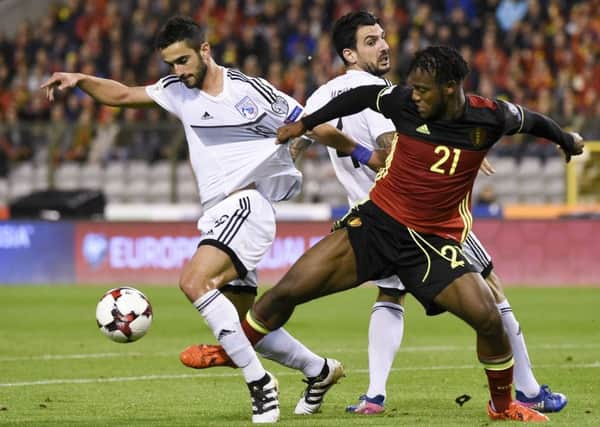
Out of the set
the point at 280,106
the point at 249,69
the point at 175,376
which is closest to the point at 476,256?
the point at 280,106

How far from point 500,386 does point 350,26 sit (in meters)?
2.56

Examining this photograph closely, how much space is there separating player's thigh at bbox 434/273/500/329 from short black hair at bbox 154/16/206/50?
2.15 m

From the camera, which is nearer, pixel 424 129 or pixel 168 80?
pixel 424 129

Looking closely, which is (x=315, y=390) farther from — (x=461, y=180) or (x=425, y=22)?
(x=425, y=22)

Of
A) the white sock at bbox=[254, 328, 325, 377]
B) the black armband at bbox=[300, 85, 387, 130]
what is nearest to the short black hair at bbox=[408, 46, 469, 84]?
the black armband at bbox=[300, 85, 387, 130]

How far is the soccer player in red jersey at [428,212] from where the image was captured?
761cm

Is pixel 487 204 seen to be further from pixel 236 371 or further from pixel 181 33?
pixel 181 33

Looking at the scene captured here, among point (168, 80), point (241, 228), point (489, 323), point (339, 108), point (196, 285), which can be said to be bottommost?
point (489, 323)

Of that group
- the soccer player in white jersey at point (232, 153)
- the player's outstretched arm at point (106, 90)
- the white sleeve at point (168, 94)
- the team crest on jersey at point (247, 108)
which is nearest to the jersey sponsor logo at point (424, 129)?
the soccer player in white jersey at point (232, 153)

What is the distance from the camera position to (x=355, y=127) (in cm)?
877

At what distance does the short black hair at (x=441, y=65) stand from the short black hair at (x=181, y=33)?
58.9 inches

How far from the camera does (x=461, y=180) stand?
7.76 meters

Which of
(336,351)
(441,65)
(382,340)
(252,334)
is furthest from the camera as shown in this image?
(336,351)

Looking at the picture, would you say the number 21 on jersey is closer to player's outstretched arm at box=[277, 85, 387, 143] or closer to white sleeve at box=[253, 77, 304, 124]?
player's outstretched arm at box=[277, 85, 387, 143]
